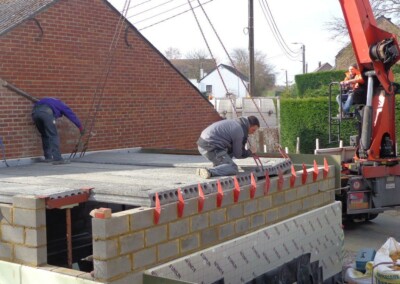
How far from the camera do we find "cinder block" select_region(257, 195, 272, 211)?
247 inches

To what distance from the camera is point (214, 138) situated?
6805mm

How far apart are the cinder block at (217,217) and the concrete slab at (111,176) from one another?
0.41m

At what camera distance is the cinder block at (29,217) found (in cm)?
486

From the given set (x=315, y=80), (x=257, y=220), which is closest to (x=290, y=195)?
(x=257, y=220)

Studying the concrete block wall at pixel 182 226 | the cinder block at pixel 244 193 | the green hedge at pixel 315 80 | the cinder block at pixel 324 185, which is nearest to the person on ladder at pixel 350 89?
the cinder block at pixel 324 185

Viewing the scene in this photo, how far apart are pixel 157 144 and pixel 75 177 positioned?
5164 millimetres

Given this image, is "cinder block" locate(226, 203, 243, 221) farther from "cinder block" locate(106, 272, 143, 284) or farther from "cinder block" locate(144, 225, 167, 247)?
"cinder block" locate(106, 272, 143, 284)

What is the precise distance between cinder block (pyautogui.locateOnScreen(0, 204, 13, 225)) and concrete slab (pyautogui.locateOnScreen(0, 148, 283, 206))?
0.34 meters

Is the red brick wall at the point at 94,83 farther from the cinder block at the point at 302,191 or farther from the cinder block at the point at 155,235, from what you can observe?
the cinder block at the point at 155,235

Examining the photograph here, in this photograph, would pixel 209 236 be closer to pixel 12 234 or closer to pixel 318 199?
pixel 12 234

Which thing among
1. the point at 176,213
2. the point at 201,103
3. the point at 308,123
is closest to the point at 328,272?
the point at 176,213

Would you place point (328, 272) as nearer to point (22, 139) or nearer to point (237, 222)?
point (237, 222)

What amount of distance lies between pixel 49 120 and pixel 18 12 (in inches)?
99.7

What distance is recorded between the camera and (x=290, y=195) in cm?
680
